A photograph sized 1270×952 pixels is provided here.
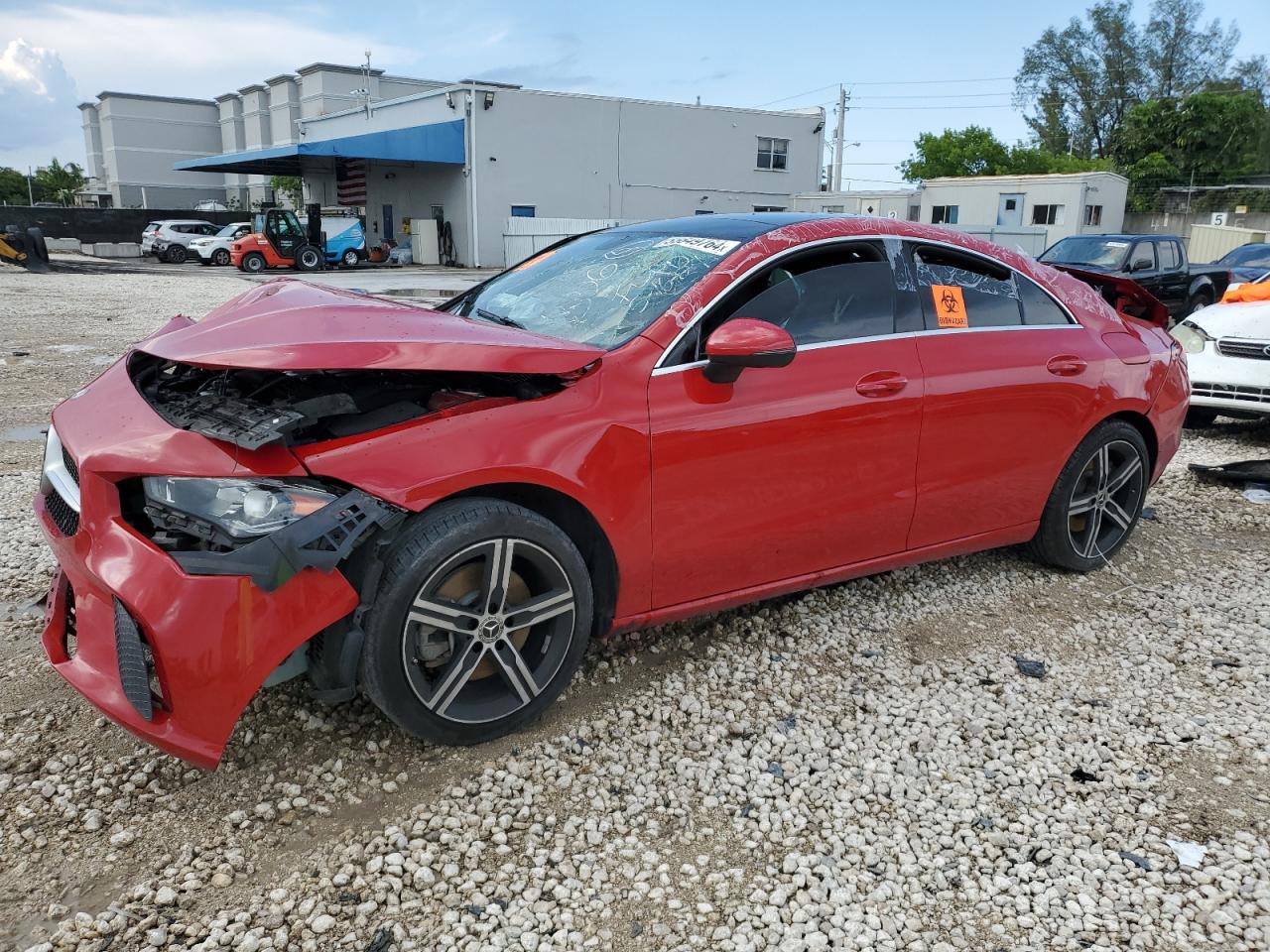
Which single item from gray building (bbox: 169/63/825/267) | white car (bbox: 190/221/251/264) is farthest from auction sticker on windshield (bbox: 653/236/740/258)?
white car (bbox: 190/221/251/264)

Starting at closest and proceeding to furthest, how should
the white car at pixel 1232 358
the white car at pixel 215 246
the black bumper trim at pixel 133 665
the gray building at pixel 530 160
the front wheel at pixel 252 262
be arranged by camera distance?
1. the black bumper trim at pixel 133 665
2. the white car at pixel 1232 358
3. the front wheel at pixel 252 262
4. the white car at pixel 215 246
5. the gray building at pixel 530 160

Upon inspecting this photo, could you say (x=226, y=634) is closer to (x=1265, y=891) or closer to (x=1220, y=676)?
(x=1265, y=891)

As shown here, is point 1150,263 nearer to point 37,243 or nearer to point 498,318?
point 498,318

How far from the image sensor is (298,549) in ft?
8.01

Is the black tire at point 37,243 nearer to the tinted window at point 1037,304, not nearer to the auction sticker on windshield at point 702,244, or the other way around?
the auction sticker on windshield at point 702,244

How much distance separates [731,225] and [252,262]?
29.5 meters

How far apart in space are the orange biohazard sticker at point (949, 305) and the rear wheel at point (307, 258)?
96.9ft

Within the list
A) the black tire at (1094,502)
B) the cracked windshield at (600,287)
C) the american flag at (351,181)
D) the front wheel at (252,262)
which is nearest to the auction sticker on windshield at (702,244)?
the cracked windshield at (600,287)

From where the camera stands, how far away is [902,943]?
2.28 metres

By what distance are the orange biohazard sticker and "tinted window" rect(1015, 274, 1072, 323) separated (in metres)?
0.42

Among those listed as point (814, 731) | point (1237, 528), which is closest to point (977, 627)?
point (814, 731)

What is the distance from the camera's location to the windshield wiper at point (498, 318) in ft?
11.8

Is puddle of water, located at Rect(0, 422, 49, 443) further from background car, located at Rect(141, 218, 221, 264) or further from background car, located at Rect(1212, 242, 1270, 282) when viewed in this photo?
background car, located at Rect(141, 218, 221, 264)

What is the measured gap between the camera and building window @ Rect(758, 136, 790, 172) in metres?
38.8
